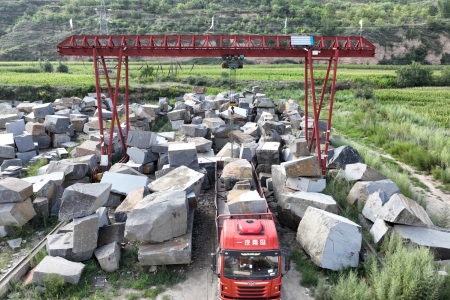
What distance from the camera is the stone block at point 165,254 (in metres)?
8.20

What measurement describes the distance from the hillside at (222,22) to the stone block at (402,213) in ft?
167

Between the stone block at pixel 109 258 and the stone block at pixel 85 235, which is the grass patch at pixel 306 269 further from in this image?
the stone block at pixel 85 235

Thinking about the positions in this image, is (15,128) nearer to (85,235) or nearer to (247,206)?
(85,235)

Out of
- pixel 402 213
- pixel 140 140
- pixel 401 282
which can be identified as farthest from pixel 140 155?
pixel 401 282

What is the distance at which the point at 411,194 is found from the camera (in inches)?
463

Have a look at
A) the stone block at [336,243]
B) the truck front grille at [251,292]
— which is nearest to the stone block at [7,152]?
the truck front grille at [251,292]

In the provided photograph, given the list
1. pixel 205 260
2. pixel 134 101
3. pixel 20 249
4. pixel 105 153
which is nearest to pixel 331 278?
pixel 205 260

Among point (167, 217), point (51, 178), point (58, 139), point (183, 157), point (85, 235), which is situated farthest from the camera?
point (58, 139)

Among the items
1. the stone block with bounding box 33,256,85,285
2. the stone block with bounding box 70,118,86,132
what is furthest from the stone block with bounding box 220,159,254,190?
the stone block with bounding box 70,118,86,132

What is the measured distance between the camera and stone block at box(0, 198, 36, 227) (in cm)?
963

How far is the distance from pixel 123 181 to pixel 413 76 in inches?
1328

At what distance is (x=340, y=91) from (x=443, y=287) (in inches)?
1112

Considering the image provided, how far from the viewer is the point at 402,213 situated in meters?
8.64

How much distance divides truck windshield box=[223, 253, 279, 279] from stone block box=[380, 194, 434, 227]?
11.8 feet
